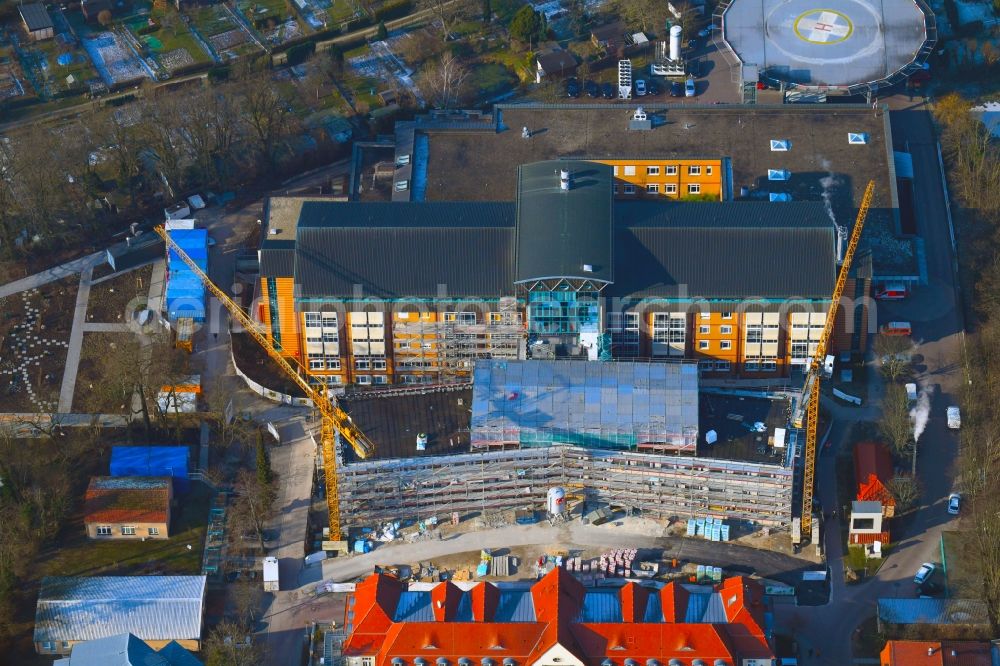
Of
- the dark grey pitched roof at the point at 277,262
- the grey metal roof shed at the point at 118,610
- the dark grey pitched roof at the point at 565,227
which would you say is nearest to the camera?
the grey metal roof shed at the point at 118,610

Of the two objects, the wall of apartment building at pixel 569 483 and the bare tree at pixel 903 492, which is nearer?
the wall of apartment building at pixel 569 483

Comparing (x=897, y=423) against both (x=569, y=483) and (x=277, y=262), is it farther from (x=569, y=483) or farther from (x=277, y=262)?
(x=277, y=262)

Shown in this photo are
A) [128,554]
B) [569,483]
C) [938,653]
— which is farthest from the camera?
[569,483]

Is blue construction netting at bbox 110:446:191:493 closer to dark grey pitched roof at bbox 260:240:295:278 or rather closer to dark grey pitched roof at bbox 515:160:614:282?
dark grey pitched roof at bbox 260:240:295:278

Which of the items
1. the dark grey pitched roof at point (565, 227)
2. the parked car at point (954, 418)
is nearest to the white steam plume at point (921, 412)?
the parked car at point (954, 418)

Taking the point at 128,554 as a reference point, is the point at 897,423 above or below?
above

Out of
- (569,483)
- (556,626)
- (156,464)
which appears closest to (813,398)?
(569,483)

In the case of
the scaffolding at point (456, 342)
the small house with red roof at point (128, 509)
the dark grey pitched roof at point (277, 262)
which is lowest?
the small house with red roof at point (128, 509)

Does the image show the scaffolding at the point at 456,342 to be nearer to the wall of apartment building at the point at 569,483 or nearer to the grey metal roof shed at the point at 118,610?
the wall of apartment building at the point at 569,483
